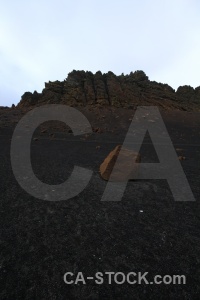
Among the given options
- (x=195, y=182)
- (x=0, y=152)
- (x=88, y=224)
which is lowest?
(x=195, y=182)

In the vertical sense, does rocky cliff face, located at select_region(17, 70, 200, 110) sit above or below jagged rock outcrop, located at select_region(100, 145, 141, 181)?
above

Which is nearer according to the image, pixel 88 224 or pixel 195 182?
pixel 88 224

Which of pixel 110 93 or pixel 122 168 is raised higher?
pixel 110 93

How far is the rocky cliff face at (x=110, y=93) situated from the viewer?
27594 mm

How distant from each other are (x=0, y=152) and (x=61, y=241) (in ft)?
26.8

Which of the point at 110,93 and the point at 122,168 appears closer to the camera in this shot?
the point at 122,168

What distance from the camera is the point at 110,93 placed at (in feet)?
94.2

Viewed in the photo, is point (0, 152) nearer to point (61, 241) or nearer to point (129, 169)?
point (129, 169)

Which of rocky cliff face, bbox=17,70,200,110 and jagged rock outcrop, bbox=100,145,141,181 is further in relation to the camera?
rocky cliff face, bbox=17,70,200,110

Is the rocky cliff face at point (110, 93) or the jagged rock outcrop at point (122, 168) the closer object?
the jagged rock outcrop at point (122, 168)

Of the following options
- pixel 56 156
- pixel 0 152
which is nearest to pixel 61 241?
pixel 56 156

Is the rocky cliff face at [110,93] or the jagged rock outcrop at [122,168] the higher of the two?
the rocky cliff face at [110,93]

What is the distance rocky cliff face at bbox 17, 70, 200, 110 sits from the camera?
2759cm

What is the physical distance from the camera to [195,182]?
805 centimetres
